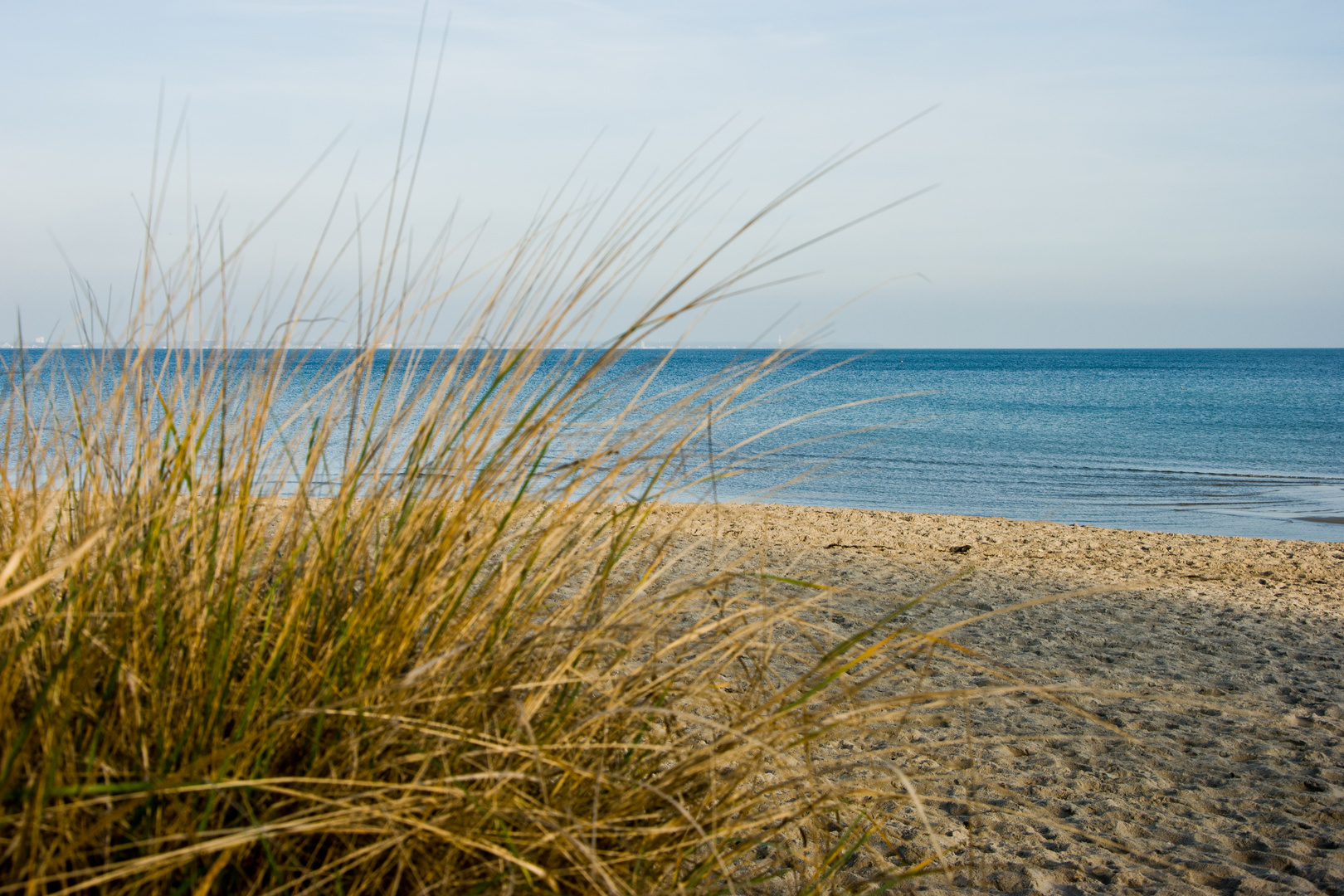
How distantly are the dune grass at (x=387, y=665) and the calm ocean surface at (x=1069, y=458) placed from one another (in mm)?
299

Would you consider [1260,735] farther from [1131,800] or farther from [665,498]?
[665,498]

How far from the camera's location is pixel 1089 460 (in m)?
17.9

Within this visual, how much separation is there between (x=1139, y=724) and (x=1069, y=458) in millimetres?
15754

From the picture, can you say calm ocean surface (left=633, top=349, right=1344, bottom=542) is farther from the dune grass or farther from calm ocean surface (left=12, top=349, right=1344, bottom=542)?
the dune grass

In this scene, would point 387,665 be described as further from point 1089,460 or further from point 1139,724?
point 1089,460

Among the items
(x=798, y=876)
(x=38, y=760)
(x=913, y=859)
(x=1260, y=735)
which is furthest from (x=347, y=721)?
(x=1260, y=735)

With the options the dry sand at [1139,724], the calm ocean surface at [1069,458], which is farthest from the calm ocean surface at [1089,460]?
the dry sand at [1139,724]

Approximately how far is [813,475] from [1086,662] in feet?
12.0

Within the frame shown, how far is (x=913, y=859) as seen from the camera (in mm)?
2480

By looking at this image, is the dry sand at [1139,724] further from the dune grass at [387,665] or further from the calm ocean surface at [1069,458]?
the calm ocean surface at [1069,458]

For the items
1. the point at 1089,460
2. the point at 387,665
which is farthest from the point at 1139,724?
the point at 1089,460

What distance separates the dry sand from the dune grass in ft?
1.04

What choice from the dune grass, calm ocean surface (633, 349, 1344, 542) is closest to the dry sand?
the dune grass

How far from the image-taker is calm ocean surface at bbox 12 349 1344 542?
10742 mm
